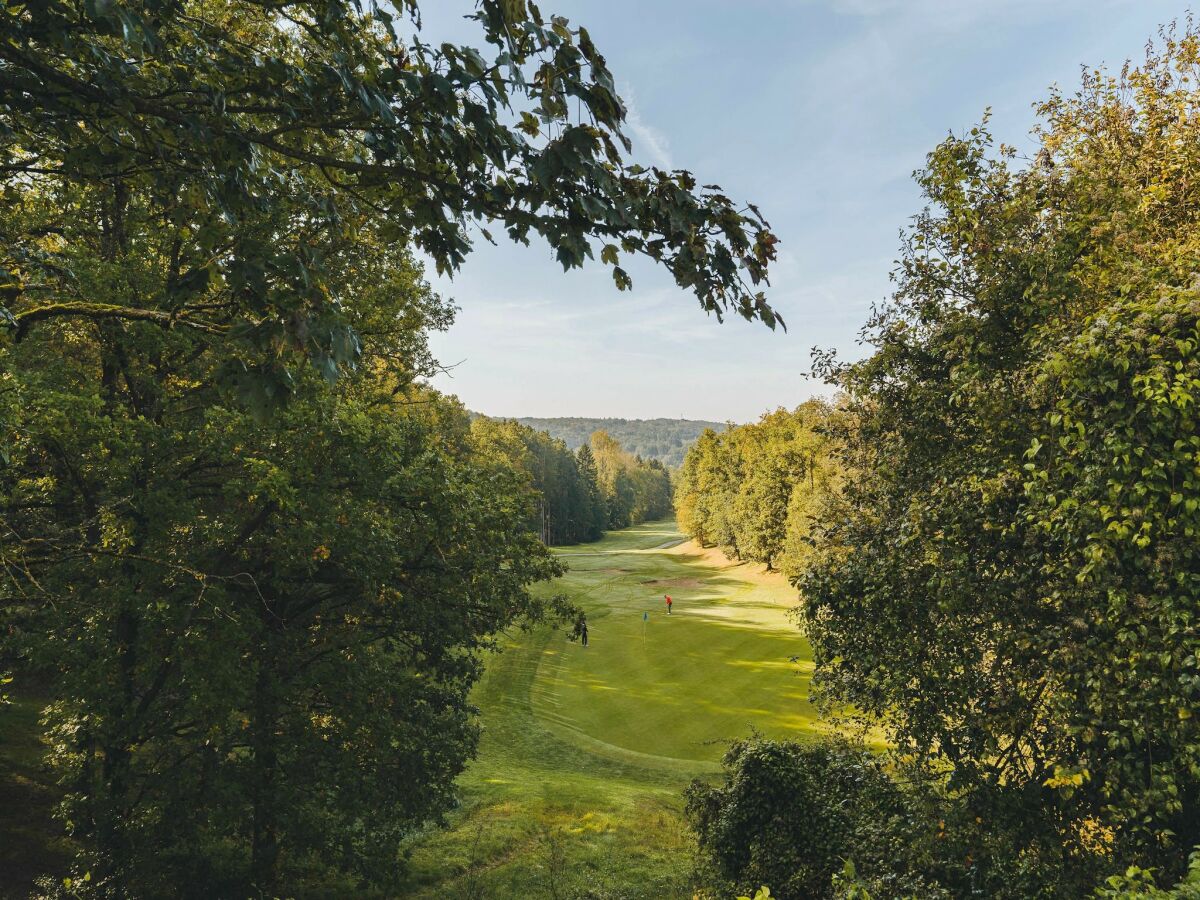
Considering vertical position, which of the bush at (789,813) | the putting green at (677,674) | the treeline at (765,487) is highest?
the treeline at (765,487)

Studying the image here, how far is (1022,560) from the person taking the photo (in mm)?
8383

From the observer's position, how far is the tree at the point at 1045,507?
6.73m

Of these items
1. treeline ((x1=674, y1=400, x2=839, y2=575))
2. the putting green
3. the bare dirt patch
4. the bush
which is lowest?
the bare dirt patch

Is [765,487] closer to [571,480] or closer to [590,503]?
[571,480]

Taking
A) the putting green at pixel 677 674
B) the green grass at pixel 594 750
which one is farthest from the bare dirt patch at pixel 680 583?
the green grass at pixel 594 750

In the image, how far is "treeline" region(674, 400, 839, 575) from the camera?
50312 mm

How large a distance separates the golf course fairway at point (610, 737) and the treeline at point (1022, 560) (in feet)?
12.6

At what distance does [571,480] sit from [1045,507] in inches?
3893

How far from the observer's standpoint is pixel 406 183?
4.11m

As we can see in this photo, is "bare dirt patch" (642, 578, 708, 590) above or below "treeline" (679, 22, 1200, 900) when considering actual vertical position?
below

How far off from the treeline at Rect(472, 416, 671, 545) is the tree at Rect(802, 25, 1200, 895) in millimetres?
50595

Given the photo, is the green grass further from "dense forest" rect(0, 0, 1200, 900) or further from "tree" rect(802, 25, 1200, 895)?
"tree" rect(802, 25, 1200, 895)

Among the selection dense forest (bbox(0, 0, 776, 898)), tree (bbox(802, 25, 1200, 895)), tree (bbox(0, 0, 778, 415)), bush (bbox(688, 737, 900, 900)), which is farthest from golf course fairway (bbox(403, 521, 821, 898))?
tree (bbox(0, 0, 778, 415))

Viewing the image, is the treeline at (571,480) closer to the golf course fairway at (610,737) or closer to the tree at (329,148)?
the golf course fairway at (610,737)
